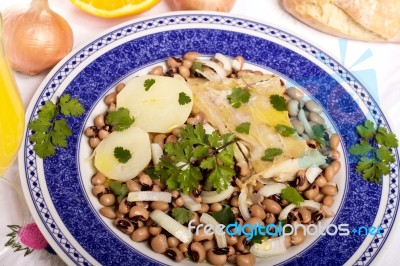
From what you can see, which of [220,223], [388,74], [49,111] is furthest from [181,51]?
[388,74]

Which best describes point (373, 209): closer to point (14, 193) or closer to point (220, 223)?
point (220, 223)

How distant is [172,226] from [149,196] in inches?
4.7

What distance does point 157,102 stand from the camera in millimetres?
1793

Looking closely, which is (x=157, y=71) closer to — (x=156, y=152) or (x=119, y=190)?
(x=156, y=152)

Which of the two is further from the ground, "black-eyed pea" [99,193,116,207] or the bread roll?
the bread roll

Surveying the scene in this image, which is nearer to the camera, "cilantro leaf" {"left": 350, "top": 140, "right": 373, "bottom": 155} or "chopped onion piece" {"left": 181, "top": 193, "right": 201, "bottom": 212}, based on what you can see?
"chopped onion piece" {"left": 181, "top": 193, "right": 201, "bottom": 212}

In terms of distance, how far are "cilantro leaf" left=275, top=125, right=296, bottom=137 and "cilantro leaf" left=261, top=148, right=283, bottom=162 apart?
6 centimetres

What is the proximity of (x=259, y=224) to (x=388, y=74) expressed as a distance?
3.15 ft

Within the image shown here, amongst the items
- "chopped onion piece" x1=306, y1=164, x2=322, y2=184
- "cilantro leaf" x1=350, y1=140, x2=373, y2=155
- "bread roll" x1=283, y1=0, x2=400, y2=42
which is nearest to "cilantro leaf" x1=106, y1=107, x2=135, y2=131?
"chopped onion piece" x1=306, y1=164, x2=322, y2=184

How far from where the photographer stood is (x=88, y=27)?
2.18 metres

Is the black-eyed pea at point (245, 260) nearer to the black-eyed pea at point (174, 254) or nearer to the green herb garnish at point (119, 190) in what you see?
the black-eyed pea at point (174, 254)

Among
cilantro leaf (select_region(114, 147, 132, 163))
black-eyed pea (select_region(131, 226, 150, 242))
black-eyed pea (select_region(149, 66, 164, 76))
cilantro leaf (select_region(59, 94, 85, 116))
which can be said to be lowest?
black-eyed pea (select_region(131, 226, 150, 242))

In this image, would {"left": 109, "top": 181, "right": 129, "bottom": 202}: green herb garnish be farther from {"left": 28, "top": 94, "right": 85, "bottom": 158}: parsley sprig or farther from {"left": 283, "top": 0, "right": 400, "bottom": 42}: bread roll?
{"left": 283, "top": 0, "right": 400, "bottom": 42}: bread roll

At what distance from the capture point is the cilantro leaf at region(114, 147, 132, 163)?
1.66 metres
